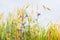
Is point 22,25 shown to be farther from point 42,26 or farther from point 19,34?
point 42,26

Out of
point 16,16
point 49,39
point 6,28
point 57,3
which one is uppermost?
point 57,3

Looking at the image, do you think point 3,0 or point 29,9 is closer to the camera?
point 29,9

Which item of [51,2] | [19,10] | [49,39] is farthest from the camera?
[51,2]

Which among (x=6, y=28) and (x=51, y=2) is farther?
(x=51, y=2)

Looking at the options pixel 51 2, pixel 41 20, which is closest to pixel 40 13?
pixel 41 20

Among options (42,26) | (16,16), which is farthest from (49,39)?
(16,16)

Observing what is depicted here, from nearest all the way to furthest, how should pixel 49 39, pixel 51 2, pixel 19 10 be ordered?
pixel 49 39, pixel 19 10, pixel 51 2

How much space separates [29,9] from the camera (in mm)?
1850

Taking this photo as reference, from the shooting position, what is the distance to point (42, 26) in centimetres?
181

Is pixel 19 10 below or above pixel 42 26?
above

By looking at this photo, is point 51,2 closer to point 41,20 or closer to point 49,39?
point 41,20

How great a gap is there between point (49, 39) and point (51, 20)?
0.26 meters

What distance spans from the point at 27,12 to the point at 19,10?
0.09m

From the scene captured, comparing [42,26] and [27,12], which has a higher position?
[27,12]
